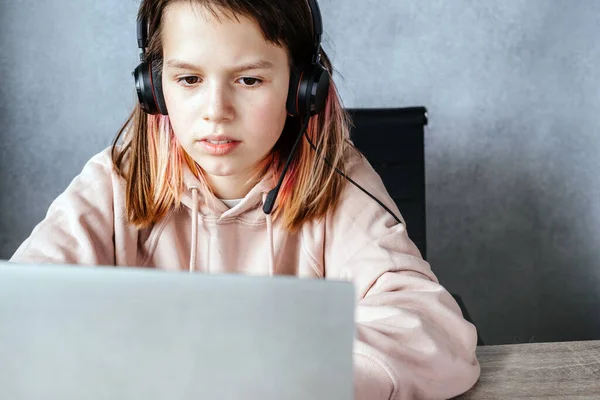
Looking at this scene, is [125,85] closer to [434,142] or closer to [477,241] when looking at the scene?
[434,142]

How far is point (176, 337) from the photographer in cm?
46

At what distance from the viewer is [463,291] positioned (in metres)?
1.96

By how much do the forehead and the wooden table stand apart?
0.46 m

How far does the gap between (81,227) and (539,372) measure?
60 centimetres

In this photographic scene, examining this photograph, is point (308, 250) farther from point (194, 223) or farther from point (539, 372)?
point (539, 372)

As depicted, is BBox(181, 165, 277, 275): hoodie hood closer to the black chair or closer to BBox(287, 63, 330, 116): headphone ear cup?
BBox(287, 63, 330, 116): headphone ear cup

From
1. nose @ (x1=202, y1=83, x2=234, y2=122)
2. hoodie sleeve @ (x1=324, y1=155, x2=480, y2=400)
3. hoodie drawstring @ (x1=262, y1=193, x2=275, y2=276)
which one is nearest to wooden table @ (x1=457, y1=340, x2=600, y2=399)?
hoodie sleeve @ (x1=324, y1=155, x2=480, y2=400)

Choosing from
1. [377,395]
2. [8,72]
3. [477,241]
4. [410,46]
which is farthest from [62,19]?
[377,395]

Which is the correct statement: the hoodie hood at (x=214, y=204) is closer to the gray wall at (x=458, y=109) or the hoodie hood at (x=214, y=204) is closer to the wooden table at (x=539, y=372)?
the wooden table at (x=539, y=372)

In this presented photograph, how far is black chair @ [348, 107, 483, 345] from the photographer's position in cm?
145

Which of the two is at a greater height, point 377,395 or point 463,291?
point 377,395

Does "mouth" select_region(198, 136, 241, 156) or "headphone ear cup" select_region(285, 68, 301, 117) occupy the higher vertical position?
"headphone ear cup" select_region(285, 68, 301, 117)

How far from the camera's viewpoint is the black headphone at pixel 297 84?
0.98m

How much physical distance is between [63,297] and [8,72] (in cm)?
151
